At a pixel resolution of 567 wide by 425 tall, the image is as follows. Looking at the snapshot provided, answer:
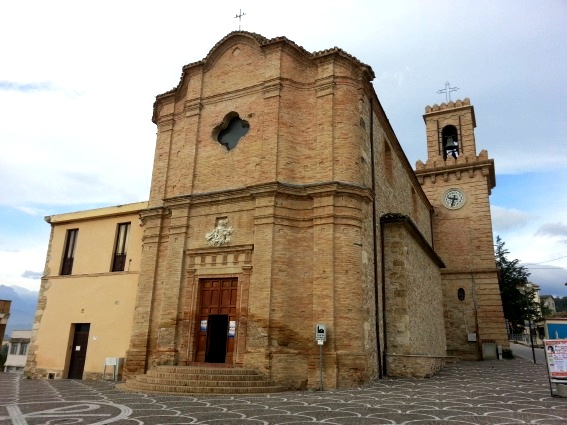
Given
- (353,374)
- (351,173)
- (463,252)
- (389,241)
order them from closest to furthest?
(353,374) → (351,173) → (389,241) → (463,252)

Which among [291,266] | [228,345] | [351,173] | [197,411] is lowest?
[197,411]

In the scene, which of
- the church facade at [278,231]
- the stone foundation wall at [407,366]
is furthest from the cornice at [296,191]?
the stone foundation wall at [407,366]

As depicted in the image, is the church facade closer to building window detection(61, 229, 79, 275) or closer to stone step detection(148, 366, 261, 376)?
stone step detection(148, 366, 261, 376)

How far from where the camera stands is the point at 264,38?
16359 mm

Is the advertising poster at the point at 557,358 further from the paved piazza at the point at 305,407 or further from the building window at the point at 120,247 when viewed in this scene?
the building window at the point at 120,247

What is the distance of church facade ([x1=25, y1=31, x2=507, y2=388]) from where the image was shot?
12891 mm

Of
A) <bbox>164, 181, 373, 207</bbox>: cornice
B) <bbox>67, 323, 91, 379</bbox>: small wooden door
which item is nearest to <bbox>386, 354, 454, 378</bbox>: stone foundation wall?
<bbox>164, 181, 373, 207</bbox>: cornice

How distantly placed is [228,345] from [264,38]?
35.7 feet

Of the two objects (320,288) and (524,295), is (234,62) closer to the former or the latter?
(320,288)

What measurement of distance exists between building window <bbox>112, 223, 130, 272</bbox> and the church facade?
1719mm

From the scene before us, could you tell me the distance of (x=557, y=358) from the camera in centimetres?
1062

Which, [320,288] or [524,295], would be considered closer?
[320,288]

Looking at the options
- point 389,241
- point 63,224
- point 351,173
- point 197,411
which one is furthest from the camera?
point 63,224

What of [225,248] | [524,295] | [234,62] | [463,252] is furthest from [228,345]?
[524,295]
